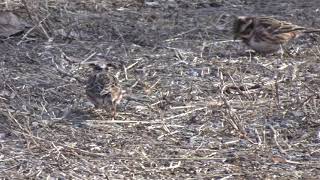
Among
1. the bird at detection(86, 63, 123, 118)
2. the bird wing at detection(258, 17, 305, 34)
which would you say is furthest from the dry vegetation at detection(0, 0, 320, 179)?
the bird wing at detection(258, 17, 305, 34)

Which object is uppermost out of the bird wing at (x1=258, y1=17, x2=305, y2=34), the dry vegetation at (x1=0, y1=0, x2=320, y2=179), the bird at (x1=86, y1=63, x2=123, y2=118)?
the bird wing at (x1=258, y1=17, x2=305, y2=34)

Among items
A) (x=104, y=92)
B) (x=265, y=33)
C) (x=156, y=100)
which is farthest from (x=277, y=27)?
(x=104, y=92)

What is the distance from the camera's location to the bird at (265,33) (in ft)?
29.1

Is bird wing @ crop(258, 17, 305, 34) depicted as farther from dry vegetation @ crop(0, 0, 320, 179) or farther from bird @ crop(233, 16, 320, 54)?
dry vegetation @ crop(0, 0, 320, 179)

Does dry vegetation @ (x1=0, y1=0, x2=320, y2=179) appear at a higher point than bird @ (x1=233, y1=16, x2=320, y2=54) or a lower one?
lower

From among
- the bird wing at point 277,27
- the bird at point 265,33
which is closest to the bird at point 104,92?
the bird at point 265,33

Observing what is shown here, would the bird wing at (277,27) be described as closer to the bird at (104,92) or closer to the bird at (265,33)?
the bird at (265,33)

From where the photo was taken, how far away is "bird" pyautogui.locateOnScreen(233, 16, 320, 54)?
8883mm

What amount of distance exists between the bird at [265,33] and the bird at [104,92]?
7.17 feet

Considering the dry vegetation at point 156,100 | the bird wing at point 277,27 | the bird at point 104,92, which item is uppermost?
the bird wing at point 277,27

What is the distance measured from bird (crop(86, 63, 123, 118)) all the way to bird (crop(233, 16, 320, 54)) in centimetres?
219

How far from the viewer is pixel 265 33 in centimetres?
898

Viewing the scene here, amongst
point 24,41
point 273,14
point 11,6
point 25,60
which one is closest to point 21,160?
point 25,60

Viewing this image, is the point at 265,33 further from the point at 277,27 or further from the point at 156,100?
the point at 156,100
